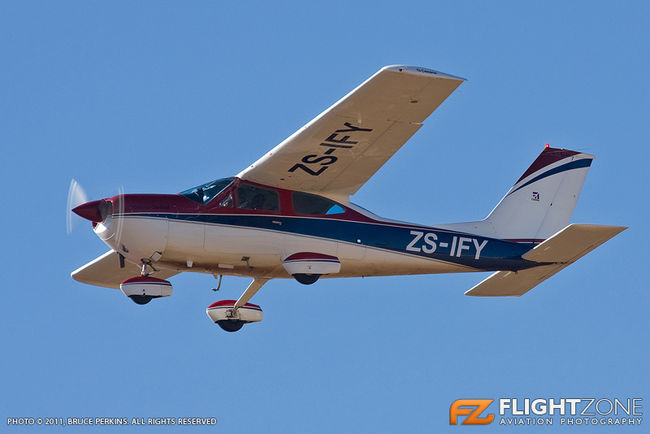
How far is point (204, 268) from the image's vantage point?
17.7 m

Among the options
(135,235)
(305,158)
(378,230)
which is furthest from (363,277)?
(135,235)

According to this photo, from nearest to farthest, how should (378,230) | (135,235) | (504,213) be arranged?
(135,235) → (378,230) → (504,213)

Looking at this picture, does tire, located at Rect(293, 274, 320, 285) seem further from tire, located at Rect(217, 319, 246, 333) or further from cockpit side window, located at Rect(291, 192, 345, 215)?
tire, located at Rect(217, 319, 246, 333)

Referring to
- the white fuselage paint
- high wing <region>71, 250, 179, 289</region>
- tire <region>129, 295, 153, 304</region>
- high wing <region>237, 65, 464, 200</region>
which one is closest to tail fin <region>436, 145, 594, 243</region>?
the white fuselage paint

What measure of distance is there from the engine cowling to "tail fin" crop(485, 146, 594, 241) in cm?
561

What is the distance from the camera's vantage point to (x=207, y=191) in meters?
17.5

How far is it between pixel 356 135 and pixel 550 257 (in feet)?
12.4

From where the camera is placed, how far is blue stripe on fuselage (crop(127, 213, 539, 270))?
57.3ft

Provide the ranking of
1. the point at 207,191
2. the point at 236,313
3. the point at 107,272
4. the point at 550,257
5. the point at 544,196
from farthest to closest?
the point at 107,272 < the point at 544,196 < the point at 236,313 < the point at 550,257 < the point at 207,191

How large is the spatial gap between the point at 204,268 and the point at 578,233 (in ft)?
18.3

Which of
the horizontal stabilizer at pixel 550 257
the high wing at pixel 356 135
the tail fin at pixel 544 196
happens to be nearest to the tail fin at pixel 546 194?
the tail fin at pixel 544 196

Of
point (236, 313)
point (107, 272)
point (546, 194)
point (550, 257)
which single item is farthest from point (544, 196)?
point (107, 272)

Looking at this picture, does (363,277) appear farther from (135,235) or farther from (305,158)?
(135,235)

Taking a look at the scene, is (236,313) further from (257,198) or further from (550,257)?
(550,257)
